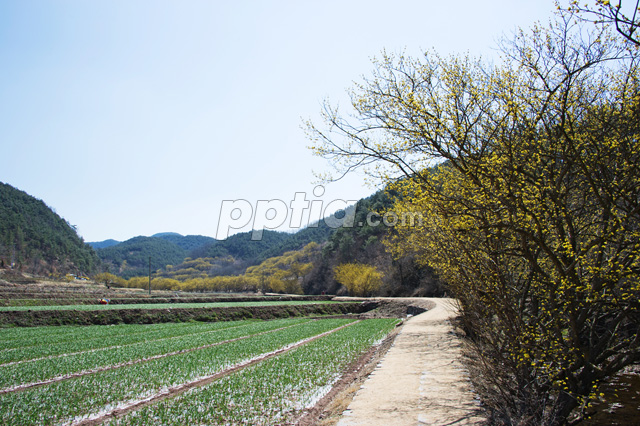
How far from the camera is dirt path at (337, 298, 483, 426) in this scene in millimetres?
6719

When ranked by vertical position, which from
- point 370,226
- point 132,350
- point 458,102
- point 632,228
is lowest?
point 132,350

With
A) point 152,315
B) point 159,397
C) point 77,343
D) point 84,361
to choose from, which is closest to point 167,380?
point 159,397

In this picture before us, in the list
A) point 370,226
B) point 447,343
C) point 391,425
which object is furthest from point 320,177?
point 370,226

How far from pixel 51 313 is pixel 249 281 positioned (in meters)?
86.5

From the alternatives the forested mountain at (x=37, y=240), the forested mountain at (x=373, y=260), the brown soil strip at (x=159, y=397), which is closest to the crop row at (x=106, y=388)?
the brown soil strip at (x=159, y=397)

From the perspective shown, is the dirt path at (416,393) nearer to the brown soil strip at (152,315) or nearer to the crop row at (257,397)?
the crop row at (257,397)

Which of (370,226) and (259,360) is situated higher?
(370,226)

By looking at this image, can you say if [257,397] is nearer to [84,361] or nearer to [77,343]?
[84,361]

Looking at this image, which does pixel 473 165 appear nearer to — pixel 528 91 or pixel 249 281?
pixel 528 91

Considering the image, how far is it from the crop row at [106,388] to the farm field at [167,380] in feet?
0.06

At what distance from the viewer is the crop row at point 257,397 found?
7664 millimetres

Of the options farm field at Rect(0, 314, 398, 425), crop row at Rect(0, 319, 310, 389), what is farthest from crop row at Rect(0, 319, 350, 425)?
crop row at Rect(0, 319, 310, 389)

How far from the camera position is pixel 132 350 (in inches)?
664

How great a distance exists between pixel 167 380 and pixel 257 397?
3.31m
